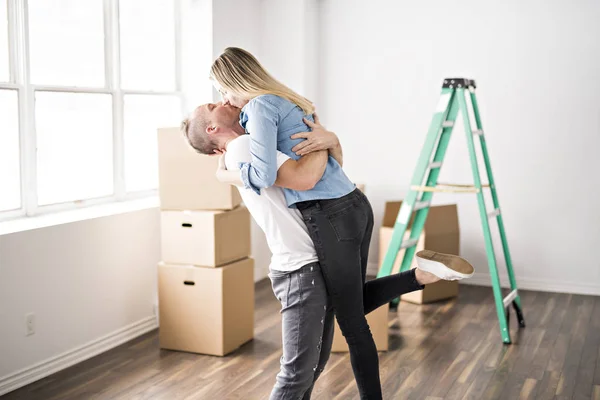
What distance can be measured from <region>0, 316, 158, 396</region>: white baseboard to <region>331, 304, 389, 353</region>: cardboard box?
1.13 meters

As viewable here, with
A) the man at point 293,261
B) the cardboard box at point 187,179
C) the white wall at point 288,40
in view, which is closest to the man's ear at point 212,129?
the man at point 293,261

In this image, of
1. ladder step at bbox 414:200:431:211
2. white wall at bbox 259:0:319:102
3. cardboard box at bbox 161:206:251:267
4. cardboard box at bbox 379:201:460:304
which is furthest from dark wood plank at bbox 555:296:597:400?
white wall at bbox 259:0:319:102

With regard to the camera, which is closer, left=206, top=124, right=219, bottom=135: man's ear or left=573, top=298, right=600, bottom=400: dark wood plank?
left=206, top=124, right=219, bottom=135: man's ear

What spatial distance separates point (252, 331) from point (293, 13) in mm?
2530

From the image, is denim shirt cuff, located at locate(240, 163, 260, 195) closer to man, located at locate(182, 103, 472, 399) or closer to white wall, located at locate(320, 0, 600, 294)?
man, located at locate(182, 103, 472, 399)

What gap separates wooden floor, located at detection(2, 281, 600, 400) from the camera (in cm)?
315

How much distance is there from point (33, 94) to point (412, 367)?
7.53 ft

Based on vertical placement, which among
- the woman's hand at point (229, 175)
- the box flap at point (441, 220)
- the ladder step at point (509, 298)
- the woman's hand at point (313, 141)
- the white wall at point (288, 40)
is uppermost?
the white wall at point (288, 40)

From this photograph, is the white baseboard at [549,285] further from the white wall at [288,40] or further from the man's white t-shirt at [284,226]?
the man's white t-shirt at [284,226]

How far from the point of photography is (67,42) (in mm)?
3760

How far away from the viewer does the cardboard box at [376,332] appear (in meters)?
3.63

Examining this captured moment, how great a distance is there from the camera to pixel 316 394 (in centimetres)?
314

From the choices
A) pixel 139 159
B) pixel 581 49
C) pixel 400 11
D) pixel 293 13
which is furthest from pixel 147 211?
pixel 581 49

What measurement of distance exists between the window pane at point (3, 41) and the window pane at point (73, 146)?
22 centimetres
